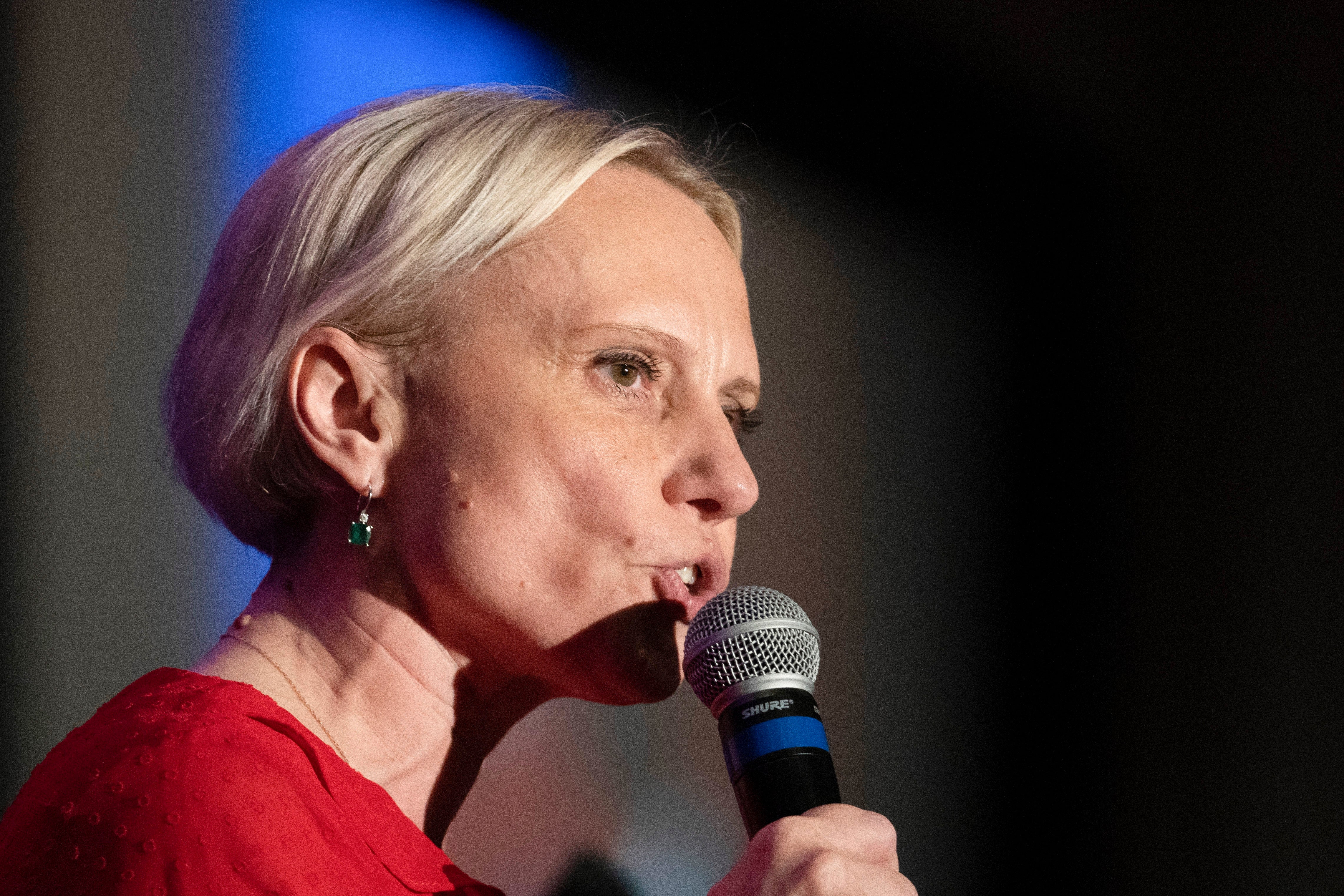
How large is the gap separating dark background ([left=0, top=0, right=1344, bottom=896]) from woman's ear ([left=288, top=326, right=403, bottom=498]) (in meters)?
0.96

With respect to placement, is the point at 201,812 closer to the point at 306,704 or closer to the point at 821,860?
the point at 306,704

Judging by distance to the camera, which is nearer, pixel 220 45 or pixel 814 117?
pixel 220 45

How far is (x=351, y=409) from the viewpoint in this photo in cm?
114

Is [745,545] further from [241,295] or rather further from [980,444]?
[241,295]

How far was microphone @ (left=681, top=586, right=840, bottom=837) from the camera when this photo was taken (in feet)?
2.64

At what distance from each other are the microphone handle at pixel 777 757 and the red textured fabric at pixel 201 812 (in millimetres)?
366

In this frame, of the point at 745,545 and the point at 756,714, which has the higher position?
the point at 756,714

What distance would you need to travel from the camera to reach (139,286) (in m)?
1.51

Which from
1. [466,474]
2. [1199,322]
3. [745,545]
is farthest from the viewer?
[1199,322]

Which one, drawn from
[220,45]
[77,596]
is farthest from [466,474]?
[220,45]

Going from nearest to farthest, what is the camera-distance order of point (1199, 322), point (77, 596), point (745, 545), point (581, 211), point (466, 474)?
1. point (466, 474)
2. point (581, 211)
3. point (77, 596)
4. point (745, 545)
5. point (1199, 322)

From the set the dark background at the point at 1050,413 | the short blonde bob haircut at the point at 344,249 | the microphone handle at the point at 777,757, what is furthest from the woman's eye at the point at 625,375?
the dark background at the point at 1050,413

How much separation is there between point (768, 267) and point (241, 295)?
1.11 m

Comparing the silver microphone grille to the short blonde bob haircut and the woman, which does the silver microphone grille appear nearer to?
the woman
